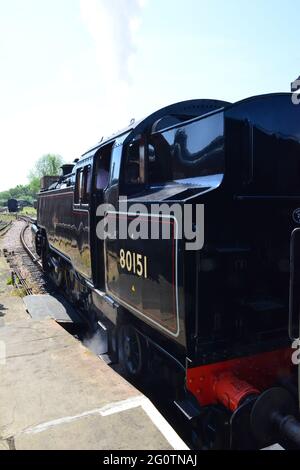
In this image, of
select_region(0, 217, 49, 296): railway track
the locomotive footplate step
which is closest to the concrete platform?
the locomotive footplate step

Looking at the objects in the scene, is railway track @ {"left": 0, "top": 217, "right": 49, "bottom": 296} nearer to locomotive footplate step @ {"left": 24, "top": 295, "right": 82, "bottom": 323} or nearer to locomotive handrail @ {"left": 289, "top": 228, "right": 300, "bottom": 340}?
locomotive footplate step @ {"left": 24, "top": 295, "right": 82, "bottom": 323}

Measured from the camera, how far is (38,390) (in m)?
3.31

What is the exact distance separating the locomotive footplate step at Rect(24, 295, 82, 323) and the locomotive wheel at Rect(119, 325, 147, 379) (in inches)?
66.6

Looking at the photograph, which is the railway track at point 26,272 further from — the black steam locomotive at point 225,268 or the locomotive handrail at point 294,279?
the locomotive handrail at point 294,279

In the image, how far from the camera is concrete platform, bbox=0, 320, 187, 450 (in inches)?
100

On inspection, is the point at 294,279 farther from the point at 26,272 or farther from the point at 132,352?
the point at 26,272

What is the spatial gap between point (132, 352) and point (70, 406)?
1553 mm

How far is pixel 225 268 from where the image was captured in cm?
314

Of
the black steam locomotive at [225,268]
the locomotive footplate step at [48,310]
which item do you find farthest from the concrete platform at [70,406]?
the locomotive footplate step at [48,310]

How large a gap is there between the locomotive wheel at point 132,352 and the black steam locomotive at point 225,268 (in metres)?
0.15

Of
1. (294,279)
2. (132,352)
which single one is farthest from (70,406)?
(294,279)

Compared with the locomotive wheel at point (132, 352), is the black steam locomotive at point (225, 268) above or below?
above

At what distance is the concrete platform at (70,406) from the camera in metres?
2.54
